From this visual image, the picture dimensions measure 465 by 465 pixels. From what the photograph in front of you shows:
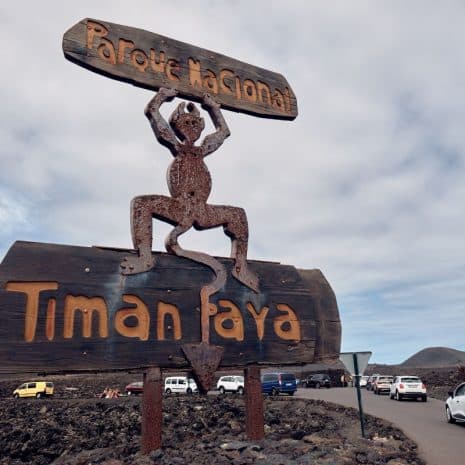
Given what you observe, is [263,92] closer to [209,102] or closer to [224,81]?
[224,81]

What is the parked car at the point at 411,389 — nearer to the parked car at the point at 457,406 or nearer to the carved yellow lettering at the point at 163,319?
the parked car at the point at 457,406

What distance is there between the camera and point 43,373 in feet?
16.4

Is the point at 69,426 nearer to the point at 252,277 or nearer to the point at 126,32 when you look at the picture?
the point at 252,277

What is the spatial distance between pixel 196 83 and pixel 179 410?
489 inches

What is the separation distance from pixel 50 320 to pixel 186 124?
3.16 m

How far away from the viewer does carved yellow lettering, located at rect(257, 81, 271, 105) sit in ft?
24.7

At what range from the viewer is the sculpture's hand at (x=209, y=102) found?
6988mm

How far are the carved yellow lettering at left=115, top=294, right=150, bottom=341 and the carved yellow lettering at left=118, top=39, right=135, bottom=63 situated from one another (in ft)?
10.4

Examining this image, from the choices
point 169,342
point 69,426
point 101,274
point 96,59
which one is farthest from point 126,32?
point 69,426

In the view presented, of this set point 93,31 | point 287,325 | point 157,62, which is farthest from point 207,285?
point 93,31

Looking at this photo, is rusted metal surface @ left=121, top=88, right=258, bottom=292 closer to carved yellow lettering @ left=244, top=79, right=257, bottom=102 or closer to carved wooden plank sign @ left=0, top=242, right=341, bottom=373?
carved wooden plank sign @ left=0, top=242, right=341, bottom=373

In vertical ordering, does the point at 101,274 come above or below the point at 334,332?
above

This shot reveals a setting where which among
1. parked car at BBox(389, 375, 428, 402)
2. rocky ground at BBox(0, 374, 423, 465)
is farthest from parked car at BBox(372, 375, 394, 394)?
rocky ground at BBox(0, 374, 423, 465)

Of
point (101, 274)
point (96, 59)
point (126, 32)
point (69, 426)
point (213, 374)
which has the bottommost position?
point (69, 426)
